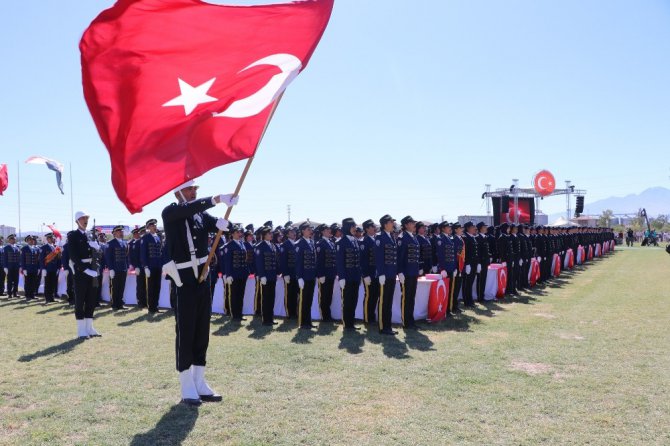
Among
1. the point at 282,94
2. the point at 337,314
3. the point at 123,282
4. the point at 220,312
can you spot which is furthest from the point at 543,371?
the point at 123,282

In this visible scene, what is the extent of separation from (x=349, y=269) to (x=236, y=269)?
113 inches

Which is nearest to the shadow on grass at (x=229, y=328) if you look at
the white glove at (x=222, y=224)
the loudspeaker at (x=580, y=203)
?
the white glove at (x=222, y=224)

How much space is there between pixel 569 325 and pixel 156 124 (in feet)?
27.5

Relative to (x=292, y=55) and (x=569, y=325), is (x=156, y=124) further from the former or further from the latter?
(x=569, y=325)

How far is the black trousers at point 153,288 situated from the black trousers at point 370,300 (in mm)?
5748

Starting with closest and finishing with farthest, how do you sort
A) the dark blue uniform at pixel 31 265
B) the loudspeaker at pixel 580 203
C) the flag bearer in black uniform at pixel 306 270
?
the flag bearer in black uniform at pixel 306 270 → the dark blue uniform at pixel 31 265 → the loudspeaker at pixel 580 203

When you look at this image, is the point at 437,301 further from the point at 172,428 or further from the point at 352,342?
the point at 172,428

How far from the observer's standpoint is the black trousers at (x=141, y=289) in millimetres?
14039

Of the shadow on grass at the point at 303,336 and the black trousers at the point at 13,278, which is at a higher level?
the black trousers at the point at 13,278

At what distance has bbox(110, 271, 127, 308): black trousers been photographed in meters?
13.7

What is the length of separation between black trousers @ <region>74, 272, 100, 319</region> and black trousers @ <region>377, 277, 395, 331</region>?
208 inches

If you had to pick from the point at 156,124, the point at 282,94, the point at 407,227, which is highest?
the point at 282,94

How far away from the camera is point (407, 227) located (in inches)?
406

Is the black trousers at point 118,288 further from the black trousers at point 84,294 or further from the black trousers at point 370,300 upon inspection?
the black trousers at point 370,300
